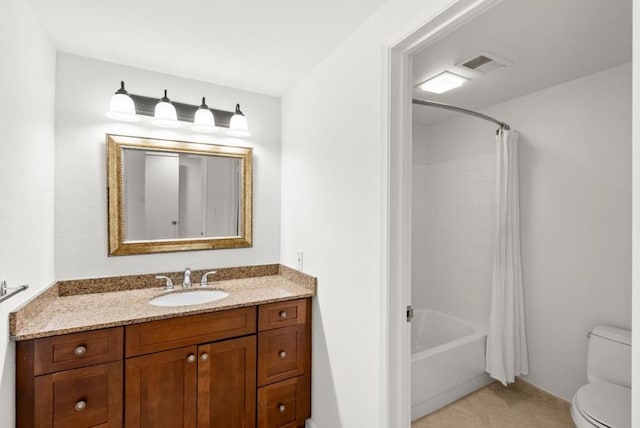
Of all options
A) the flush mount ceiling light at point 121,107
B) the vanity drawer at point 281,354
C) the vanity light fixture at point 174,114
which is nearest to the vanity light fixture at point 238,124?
the vanity light fixture at point 174,114

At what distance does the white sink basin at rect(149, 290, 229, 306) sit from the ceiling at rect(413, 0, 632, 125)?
1.89m

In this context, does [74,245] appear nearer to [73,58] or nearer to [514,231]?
[73,58]

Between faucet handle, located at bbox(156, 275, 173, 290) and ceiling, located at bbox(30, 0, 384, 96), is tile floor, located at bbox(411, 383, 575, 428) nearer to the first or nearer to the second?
faucet handle, located at bbox(156, 275, 173, 290)

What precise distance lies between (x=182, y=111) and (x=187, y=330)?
4.56ft

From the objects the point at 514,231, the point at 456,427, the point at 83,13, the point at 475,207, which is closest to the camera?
the point at 83,13

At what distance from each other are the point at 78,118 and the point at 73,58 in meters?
0.35

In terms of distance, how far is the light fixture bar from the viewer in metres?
1.99

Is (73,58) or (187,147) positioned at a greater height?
(73,58)

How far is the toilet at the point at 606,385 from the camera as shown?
4.92 feet

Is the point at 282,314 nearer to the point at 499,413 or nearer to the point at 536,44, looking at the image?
the point at 499,413

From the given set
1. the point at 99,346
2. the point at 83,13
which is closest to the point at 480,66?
the point at 83,13

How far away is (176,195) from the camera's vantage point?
2129 millimetres

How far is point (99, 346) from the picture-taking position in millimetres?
1459

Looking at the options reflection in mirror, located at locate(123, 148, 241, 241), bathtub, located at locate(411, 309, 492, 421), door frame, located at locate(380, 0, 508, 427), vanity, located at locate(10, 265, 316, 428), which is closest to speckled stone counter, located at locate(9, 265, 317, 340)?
vanity, located at locate(10, 265, 316, 428)
